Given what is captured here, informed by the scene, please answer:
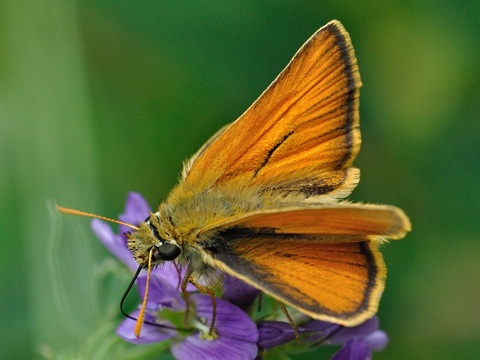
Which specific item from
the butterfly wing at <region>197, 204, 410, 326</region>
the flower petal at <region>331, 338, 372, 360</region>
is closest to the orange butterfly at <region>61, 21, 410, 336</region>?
the butterfly wing at <region>197, 204, 410, 326</region>

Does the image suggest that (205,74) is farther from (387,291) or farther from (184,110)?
(387,291)

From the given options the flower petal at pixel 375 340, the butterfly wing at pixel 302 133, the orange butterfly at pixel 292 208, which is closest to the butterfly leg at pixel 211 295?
the orange butterfly at pixel 292 208

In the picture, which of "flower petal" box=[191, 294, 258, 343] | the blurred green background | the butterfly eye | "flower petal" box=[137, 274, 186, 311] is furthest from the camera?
the blurred green background

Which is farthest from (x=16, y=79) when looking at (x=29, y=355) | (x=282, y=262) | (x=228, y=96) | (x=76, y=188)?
(x=282, y=262)

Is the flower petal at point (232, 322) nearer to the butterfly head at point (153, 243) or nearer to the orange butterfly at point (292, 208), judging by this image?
the orange butterfly at point (292, 208)

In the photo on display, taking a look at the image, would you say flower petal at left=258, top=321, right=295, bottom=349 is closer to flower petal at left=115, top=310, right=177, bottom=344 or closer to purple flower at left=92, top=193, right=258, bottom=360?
purple flower at left=92, top=193, right=258, bottom=360

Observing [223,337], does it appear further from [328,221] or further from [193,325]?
[328,221]
